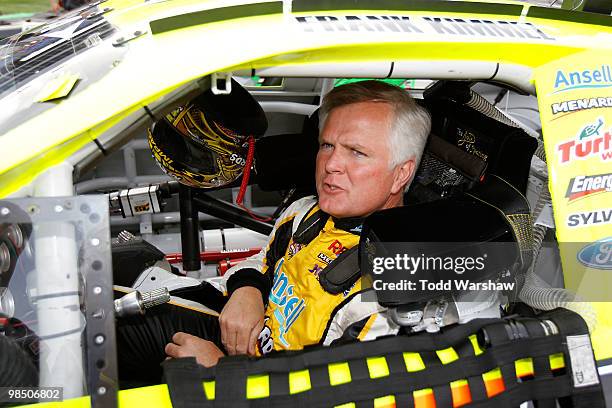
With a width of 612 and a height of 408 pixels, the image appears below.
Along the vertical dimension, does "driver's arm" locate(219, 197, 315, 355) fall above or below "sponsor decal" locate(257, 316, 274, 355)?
above

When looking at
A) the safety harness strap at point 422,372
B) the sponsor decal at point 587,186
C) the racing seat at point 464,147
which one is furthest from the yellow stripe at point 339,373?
the racing seat at point 464,147

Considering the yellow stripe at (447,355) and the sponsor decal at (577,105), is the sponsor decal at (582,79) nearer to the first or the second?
the sponsor decal at (577,105)

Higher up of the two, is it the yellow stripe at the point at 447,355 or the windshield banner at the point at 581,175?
the windshield banner at the point at 581,175

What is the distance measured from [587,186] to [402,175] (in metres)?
0.56

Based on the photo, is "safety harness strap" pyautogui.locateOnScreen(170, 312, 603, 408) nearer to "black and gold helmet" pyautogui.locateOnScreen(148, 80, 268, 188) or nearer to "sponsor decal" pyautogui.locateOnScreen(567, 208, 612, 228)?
"sponsor decal" pyautogui.locateOnScreen(567, 208, 612, 228)

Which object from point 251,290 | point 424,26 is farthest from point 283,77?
point 251,290

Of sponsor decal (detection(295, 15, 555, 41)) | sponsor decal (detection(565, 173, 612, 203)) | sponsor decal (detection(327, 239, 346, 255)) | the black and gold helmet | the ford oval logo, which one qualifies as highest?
the black and gold helmet

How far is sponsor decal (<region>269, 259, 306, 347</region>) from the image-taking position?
154cm

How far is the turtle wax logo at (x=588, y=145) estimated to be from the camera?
116cm

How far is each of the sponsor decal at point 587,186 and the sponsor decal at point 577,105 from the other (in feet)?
0.45

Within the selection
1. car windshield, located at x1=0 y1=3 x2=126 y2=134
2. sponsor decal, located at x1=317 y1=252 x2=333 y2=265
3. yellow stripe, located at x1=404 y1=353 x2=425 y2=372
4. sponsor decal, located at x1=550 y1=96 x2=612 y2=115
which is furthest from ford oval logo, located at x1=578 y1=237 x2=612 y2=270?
car windshield, located at x1=0 y1=3 x2=126 y2=134

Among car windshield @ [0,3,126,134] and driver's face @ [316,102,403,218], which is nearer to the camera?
car windshield @ [0,3,126,134]

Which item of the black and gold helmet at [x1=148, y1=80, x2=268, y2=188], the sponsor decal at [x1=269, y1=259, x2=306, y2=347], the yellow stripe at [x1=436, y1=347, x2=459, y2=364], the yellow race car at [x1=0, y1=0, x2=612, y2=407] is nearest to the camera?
the yellow race car at [x1=0, y1=0, x2=612, y2=407]

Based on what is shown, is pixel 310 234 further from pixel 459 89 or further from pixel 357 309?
pixel 459 89
